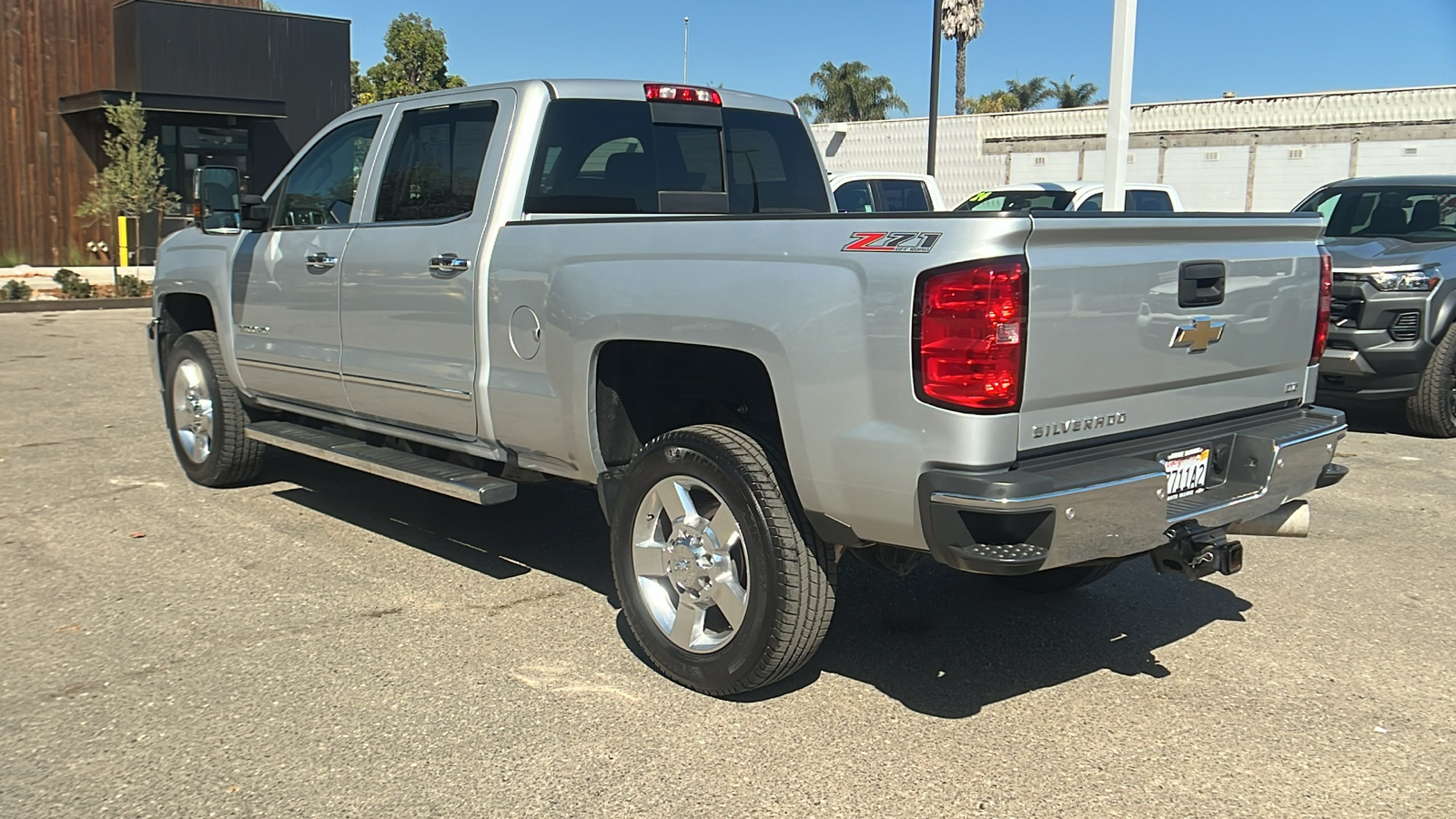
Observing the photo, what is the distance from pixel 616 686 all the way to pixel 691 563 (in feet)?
1.63

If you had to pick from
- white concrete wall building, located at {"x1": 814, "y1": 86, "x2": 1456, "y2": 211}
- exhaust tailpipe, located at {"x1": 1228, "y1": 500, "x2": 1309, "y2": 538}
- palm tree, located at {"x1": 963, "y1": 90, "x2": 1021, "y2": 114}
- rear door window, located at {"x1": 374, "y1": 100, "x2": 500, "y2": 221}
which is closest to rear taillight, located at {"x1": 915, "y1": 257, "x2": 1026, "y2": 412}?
exhaust tailpipe, located at {"x1": 1228, "y1": 500, "x2": 1309, "y2": 538}

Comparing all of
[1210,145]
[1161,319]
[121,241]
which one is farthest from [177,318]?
[1210,145]

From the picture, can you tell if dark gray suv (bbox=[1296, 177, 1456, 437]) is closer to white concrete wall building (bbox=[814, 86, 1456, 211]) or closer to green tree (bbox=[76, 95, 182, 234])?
green tree (bbox=[76, 95, 182, 234])

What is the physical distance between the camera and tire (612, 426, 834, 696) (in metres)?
3.77

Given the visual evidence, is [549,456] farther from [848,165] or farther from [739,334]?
[848,165]

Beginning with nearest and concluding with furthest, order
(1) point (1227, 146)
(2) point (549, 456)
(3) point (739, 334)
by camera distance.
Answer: (3) point (739, 334)
(2) point (549, 456)
(1) point (1227, 146)

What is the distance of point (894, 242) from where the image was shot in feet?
11.2

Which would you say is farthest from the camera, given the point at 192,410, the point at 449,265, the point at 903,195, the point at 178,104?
the point at 178,104

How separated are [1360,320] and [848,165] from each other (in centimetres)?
3138

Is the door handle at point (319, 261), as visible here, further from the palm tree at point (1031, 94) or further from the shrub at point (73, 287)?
the palm tree at point (1031, 94)

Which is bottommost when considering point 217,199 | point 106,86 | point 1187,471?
point 1187,471

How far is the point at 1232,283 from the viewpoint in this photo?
3979mm

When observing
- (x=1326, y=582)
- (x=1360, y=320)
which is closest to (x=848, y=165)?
(x=1360, y=320)

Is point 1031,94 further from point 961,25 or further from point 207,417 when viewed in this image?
point 207,417
